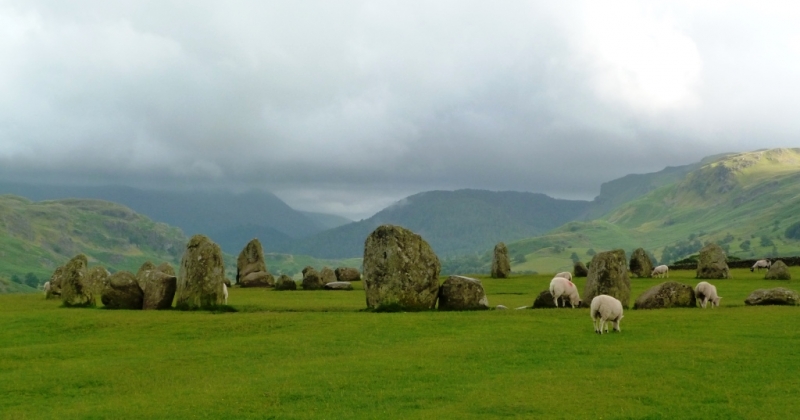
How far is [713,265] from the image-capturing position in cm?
6744

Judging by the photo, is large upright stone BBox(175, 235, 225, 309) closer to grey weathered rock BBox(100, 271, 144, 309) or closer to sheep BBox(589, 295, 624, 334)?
grey weathered rock BBox(100, 271, 144, 309)

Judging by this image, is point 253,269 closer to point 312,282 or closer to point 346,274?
point 346,274

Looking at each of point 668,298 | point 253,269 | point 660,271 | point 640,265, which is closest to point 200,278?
point 668,298

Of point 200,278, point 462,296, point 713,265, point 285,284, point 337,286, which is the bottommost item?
point 462,296

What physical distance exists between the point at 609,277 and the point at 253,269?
45.7 m

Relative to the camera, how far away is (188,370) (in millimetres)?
24641

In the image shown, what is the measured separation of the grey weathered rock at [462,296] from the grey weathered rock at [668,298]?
8.21 m

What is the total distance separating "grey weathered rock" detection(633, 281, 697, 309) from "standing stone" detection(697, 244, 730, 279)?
29382mm

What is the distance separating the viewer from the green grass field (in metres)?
18.9

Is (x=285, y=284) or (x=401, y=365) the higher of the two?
(x=285, y=284)

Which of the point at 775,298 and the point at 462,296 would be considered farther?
the point at 462,296

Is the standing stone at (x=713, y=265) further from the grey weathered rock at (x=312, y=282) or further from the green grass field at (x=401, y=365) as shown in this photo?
the grey weathered rock at (x=312, y=282)

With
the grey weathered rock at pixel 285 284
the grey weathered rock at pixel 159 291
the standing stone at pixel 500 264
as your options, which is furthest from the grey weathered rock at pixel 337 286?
the grey weathered rock at pixel 159 291

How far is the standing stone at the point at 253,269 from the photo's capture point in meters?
73.8
